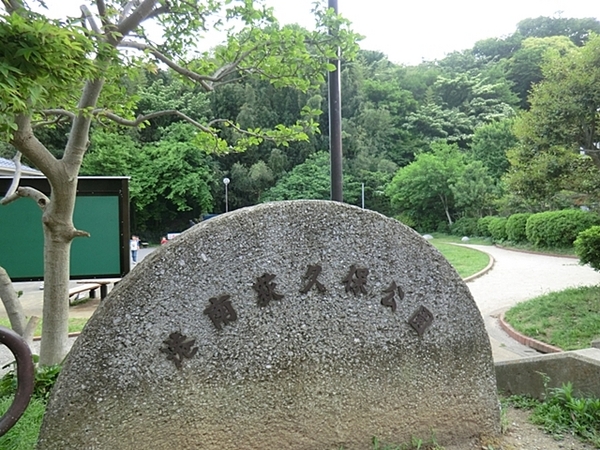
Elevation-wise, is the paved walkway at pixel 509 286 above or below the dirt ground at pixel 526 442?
below

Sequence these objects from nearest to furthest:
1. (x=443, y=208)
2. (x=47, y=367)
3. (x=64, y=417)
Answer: (x=64, y=417) < (x=47, y=367) < (x=443, y=208)

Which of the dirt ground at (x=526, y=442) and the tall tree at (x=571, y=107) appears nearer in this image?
the dirt ground at (x=526, y=442)

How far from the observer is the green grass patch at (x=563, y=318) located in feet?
21.2

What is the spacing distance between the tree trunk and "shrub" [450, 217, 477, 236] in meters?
27.3

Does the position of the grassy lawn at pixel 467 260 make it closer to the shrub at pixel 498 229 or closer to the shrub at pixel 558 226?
the shrub at pixel 558 226

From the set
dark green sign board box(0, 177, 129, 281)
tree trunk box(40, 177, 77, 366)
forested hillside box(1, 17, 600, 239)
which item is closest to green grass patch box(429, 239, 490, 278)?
forested hillside box(1, 17, 600, 239)

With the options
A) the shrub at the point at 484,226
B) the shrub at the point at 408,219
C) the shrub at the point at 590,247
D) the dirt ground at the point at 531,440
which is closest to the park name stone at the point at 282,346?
the dirt ground at the point at 531,440

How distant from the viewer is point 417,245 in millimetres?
2834

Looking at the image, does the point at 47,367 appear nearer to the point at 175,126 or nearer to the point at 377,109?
the point at 175,126

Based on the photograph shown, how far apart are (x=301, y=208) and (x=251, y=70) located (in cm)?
268

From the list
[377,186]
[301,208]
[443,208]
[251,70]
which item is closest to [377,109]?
[377,186]

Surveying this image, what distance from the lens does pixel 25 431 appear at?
2688 millimetres

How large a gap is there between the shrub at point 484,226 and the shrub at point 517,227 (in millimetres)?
3575

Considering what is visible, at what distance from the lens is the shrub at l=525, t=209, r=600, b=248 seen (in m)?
17.6
